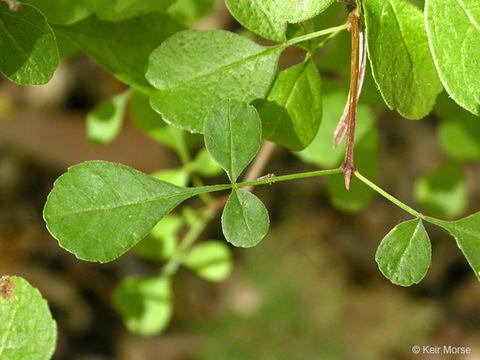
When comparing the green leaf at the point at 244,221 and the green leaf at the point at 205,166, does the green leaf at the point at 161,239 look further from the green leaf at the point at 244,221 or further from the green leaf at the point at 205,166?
the green leaf at the point at 244,221

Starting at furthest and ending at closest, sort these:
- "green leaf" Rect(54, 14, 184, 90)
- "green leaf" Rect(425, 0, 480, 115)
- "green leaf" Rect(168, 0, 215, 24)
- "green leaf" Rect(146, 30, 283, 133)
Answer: "green leaf" Rect(168, 0, 215, 24), "green leaf" Rect(54, 14, 184, 90), "green leaf" Rect(146, 30, 283, 133), "green leaf" Rect(425, 0, 480, 115)

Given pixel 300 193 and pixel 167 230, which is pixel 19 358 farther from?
pixel 300 193

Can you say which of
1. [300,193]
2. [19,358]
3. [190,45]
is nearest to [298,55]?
[300,193]

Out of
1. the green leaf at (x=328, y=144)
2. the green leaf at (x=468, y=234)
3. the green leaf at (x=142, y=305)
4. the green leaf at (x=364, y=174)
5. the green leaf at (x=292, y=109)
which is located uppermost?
the green leaf at (x=292, y=109)

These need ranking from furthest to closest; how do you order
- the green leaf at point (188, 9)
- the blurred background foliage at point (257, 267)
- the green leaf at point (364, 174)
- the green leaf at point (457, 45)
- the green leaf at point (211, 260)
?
the blurred background foliage at point (257, 267) < the green leaf at point (211, 260) < the green leaf at point (364, 174) < the green leaf at point (188, 9) < the green leaf at point (457, 45)

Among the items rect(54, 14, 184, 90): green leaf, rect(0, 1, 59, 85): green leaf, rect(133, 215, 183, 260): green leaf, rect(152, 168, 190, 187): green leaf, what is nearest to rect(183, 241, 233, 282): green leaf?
rect(133, 215, 183, 260): green leaf

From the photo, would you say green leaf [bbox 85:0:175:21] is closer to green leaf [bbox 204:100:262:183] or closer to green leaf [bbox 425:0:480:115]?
green leaf [bbox 204:100:262:183]

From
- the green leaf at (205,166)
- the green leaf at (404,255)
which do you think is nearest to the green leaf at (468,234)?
the green leaf at (404,255)
